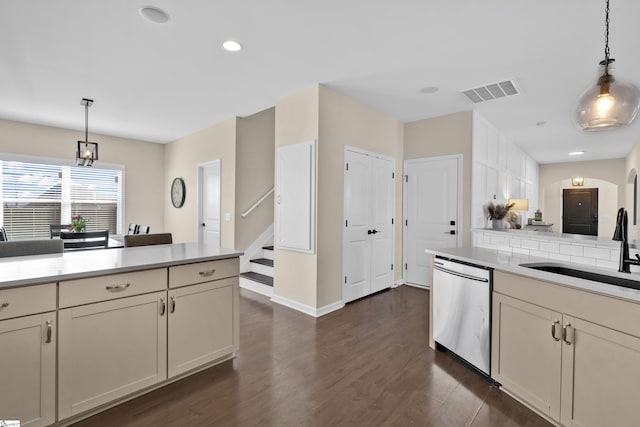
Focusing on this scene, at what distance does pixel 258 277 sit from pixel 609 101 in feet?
14.4

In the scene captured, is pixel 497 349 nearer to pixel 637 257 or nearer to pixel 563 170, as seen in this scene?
pixel 637 257

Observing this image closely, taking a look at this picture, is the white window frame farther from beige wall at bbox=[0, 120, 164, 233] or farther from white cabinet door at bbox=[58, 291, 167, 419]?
white cabinet door at bbox=[58, 291, 167, 419]

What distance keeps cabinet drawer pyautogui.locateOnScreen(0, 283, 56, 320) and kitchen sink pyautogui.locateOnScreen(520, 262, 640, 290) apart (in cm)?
293

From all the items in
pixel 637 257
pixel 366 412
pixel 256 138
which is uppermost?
pixel 256 138

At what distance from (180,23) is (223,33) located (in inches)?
13.2

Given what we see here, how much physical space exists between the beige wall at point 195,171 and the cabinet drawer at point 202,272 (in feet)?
9.15

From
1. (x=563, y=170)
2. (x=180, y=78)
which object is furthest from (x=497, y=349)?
(x=563, y=170)

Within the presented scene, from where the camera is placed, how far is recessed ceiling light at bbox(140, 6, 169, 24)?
2338mm

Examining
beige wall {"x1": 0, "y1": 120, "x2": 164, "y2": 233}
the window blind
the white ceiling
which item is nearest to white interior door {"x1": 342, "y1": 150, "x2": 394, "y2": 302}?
the white ceiling

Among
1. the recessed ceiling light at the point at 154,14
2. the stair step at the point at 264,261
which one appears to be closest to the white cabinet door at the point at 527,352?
the recessed ceiling light at the point at 154,14

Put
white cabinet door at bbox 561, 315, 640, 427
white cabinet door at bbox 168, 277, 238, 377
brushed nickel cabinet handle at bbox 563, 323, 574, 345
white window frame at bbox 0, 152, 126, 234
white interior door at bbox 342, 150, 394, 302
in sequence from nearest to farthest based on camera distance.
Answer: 1. white cabinet door at bbox 561, 315, 640, 427
2. brushed nickel cabinet handle at bbox 563, 323, 574, 345
3. white cabinet door at bbox 168, 277, 238, 377
4. white interior door at bbox 342, 150, 394, 302
5. white window frame at bbox 0, 152, 126, 234

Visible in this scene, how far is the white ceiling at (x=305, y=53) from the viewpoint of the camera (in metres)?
2.33

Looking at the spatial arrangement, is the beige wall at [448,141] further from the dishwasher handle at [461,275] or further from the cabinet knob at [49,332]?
the cabinet knob at [49,332]

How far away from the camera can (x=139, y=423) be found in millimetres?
1821
